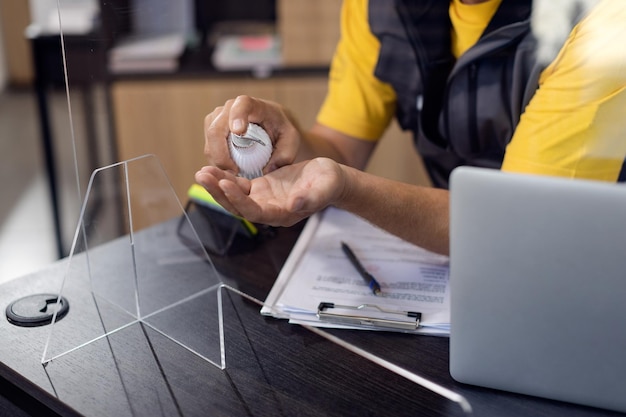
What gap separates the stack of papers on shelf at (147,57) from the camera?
229cm

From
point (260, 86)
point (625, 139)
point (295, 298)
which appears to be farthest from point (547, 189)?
point (260, 86)

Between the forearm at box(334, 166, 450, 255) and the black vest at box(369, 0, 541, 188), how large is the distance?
0.13m

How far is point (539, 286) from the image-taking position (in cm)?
69

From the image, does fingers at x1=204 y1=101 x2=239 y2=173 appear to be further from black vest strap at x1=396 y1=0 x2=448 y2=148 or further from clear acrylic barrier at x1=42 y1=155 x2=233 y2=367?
black vest strap at x1=396 y1=0 x2=448 y2=148

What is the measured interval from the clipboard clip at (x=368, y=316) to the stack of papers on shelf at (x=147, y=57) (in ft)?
5.39

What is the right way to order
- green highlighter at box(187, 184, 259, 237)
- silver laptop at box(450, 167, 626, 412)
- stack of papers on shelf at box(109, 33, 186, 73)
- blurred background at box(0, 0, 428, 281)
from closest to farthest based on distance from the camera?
silver laptop at box(450, 167, 626, 412), green highlighter at box(187, 184, 259, 237), blurred background at box(0, 0, 428, 281), stack of papers on shelf at box(109, 33, 186, 73)

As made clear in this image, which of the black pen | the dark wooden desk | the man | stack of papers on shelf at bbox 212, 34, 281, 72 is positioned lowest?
the dark wooden desk

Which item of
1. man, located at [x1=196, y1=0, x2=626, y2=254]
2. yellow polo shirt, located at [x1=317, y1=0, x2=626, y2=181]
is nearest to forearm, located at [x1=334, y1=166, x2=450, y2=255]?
man, located at [x1=196, y1=0, x2=626, y2=254]

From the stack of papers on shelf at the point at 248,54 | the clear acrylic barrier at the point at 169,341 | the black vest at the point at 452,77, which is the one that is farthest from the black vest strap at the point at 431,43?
the stack of papers on shelf at the point at 248,54

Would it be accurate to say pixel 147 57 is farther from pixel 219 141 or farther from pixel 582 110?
pixel 582 110

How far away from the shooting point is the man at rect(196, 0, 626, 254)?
33.2 inches

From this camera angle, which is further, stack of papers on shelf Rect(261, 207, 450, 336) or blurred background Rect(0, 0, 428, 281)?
blurred background Rect(0, 0, 428, 281)

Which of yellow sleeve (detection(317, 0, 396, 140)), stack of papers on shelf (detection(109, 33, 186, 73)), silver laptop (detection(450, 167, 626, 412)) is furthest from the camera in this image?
stack of papers on shelf (detection(109, 33, 186, 73))

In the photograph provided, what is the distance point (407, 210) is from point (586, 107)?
0.27m
